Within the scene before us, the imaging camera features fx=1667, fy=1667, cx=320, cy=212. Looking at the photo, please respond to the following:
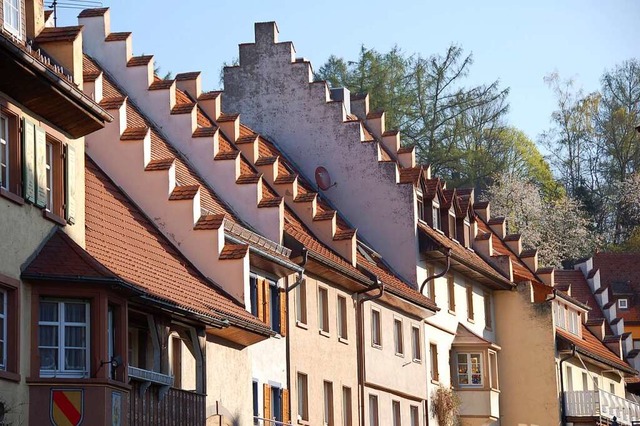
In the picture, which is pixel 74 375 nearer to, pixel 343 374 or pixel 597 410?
pixel 343 374

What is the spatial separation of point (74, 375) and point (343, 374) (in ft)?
66.8

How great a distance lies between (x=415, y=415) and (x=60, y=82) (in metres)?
29.1

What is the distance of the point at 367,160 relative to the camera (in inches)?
2160

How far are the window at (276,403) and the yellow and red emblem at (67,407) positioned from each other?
1453cm

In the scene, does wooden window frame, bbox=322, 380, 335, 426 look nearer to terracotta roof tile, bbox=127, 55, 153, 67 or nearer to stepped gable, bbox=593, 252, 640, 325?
terracotta roof tile, bbox=127, 55, 153, 67

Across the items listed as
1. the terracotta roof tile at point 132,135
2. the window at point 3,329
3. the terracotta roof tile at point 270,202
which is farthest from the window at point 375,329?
the window at point 3,329

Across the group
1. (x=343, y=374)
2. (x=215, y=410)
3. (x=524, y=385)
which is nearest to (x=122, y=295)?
(x=215, y=410)

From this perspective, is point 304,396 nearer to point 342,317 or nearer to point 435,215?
point 342,317

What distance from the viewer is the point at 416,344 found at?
53594mm

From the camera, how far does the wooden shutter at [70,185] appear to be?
27672mm

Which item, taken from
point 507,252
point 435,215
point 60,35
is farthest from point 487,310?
point 60,35

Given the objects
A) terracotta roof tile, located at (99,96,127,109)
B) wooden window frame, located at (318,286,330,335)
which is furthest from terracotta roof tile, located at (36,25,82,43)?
wooden window frame, located at (318,286,330,335)

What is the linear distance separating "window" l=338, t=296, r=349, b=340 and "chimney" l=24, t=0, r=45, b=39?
780 inches

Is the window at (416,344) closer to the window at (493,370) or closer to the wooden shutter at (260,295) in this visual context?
the window at (493,370)
